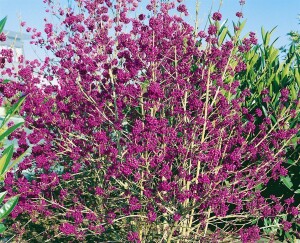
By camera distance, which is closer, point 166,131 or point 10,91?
point 166,131

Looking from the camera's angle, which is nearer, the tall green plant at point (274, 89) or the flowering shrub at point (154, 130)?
the flowering shrub at point (154, 130)

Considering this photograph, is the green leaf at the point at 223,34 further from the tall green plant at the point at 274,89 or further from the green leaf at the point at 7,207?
the green leaf at the point at 7,207

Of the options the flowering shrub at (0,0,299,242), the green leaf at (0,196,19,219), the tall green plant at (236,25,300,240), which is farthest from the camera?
the tall green plant at (236,25,300,240)

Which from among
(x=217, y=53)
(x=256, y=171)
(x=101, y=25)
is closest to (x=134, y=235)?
(x=256, y=171)

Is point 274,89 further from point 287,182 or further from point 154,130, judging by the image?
point 154,130

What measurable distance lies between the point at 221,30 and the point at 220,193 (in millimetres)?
3337

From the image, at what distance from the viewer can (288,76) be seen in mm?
7570

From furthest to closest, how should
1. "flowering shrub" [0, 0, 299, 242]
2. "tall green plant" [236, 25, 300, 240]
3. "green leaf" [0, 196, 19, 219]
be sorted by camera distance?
"tall green plant" [236, 25, 300, 240] → "flowering shrub" [0, 0, 299, 242] → "green leaf" [0, 196, 19, 219]

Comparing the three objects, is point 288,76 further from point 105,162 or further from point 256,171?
point 105,162

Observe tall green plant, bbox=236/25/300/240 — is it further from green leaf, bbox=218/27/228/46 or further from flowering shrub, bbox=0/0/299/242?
flowering shrub, bbox=0/0/299/242

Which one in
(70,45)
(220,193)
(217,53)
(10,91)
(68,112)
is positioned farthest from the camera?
(70,45)

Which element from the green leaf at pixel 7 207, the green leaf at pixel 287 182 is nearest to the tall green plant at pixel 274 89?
the green leaf at pixel 287 182

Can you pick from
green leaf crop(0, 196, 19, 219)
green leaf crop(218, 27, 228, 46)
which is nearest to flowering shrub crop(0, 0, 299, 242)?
green leaf crop(218, 27, 228, 46)

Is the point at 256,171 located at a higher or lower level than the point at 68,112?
lower
